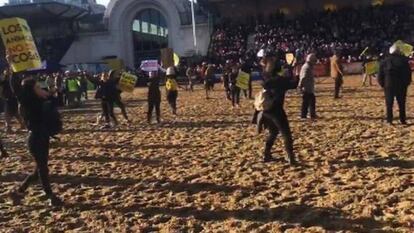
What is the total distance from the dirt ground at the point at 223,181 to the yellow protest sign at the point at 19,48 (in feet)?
5.30

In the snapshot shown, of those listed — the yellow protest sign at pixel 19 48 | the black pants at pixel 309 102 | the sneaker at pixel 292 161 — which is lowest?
the sneaker at pixel 292 161

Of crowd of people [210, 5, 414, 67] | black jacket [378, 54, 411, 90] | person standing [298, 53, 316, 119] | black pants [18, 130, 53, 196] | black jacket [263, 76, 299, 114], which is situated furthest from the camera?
crowd of people [210, 5, 414, 67]

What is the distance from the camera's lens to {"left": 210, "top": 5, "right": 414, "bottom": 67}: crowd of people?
3834cm

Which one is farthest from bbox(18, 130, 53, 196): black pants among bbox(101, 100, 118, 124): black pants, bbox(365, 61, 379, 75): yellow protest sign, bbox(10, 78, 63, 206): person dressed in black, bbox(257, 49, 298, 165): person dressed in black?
bbox(365, 61, 379, 75): yellow protest sign

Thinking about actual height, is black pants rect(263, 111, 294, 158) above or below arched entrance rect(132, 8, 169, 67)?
below

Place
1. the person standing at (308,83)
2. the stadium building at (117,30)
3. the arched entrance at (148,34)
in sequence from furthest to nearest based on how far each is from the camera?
the arched entrance at (148,34)
the stadium building at (117,30)
the person standing at (308,83)

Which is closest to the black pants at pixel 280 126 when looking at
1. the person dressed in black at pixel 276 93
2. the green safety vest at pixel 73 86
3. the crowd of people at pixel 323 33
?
the person dressed in black at pixel 276 93

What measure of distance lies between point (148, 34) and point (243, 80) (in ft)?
114

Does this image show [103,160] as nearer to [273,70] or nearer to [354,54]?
[273,70]

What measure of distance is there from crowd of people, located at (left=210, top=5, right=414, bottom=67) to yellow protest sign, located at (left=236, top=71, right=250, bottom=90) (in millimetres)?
18796

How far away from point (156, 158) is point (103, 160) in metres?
0.91

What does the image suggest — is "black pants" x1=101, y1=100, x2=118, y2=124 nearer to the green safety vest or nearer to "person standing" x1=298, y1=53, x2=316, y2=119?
"person standing" x1=298, y1=53, x2=316, y2=119

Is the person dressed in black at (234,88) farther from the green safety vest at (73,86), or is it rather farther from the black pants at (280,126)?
the black pants at (280,126)

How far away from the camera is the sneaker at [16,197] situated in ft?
24.6
